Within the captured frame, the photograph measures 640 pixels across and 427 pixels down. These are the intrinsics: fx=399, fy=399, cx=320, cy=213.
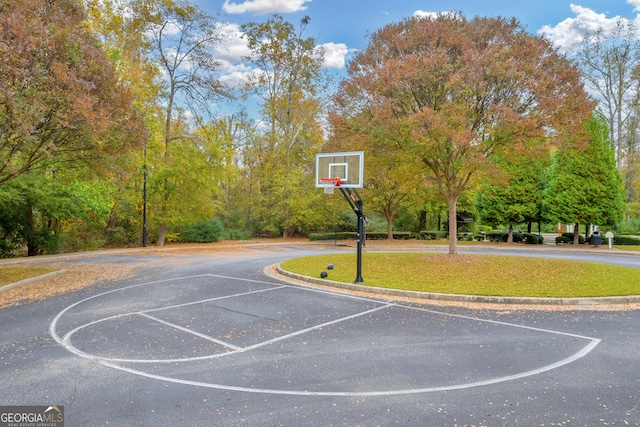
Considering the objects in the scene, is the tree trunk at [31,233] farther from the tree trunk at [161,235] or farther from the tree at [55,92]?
the tree at [55,92]

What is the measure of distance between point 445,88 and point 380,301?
355 inches

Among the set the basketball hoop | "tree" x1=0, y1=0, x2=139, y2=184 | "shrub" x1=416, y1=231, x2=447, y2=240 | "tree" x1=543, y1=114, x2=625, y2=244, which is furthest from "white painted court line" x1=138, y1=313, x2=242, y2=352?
"shrub" x1=416, y1=231, x2=447, y2=240

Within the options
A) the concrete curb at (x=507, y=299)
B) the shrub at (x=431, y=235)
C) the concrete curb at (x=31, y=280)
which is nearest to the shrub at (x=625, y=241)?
the shrub at (x=431, y=235)

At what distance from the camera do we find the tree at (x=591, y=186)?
2562cm

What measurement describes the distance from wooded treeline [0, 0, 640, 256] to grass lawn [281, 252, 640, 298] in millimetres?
3209

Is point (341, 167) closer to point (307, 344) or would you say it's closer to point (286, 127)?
point (307, 344)

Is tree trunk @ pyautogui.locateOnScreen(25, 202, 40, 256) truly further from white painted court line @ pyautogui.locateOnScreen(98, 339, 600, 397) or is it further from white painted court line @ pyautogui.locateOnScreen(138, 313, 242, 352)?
white painted court line @ pyautogui.locateOnScreen(98, 339, 600, 397)

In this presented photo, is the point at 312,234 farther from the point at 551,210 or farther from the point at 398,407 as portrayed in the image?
the point at 398,407

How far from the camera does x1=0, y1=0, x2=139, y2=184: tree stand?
349 inches

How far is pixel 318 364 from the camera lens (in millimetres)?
5125

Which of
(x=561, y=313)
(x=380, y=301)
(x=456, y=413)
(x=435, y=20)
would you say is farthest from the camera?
(x=435, y=20)

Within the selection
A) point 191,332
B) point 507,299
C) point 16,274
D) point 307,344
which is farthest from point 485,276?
point 16,274

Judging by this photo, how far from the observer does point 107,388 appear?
440 cm

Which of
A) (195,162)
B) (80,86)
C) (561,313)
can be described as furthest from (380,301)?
(195,162)
